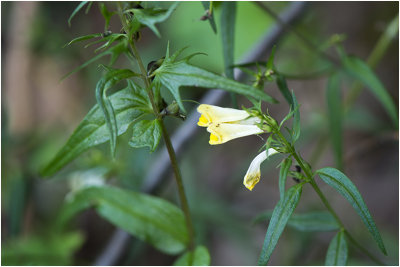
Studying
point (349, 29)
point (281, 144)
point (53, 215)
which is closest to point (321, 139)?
point (349, 29)

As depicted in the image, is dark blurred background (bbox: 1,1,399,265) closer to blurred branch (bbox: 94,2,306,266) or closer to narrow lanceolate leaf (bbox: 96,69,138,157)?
blurred branch (bbox: 94,2,306,266)

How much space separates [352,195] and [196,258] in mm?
524

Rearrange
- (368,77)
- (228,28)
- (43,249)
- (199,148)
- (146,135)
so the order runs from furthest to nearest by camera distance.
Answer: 1. (199,148)
2. (43,249)
3. (368,77)
4. (228,28)
5. (146,135)

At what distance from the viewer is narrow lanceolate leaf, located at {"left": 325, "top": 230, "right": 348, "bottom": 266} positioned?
0.99m

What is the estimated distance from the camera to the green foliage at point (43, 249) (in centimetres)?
159

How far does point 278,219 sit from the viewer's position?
832 millimetres

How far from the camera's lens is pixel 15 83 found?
252 cm

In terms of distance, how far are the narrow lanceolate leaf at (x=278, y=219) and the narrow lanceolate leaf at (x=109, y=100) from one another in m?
0.33

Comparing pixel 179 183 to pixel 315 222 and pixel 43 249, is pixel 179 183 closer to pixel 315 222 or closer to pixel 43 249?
pixel 315 222

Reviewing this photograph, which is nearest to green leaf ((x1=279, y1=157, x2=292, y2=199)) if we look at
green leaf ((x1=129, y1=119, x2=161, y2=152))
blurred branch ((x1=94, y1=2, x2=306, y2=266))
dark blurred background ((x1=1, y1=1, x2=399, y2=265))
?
green leaf ((x1=129, y1=119, x2=161, y2=152))

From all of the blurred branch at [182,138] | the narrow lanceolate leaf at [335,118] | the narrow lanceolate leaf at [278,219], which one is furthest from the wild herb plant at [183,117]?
the blurred branch at [182,138]

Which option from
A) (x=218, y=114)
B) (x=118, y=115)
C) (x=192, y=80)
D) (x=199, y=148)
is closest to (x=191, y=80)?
(x=192, y=80)

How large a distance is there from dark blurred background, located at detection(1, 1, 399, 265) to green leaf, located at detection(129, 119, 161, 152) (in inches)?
28.1

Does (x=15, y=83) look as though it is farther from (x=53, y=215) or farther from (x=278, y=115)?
(x=278, y=115)
